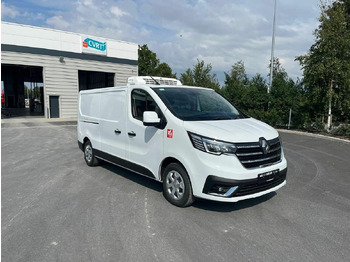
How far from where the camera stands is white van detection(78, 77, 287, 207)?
3852 millimetres

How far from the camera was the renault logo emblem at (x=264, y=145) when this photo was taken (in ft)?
13.2

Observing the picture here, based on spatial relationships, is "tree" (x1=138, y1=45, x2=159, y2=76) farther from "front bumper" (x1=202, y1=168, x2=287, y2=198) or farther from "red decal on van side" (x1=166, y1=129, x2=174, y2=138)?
"front bumper" (x1=202, y1=168, x2=287, y2=198)

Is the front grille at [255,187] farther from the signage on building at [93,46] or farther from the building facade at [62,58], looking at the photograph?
the signage on building at [93,46]

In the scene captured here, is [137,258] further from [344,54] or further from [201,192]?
[344,54]

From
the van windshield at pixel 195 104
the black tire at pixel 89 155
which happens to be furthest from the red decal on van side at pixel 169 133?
the black tire at pixel 89 155

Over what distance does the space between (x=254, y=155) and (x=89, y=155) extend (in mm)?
4538

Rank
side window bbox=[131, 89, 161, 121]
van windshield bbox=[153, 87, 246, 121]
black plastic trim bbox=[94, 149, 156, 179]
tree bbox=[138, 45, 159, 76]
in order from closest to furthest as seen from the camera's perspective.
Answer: van windshield bbox=[153, 87, 246, 121]
side window bbox=[131, 89, 161, 121]
black plastic trim bbox=[94, 149, 156, 179]
tree bbox=[138, 45, 159, 76]

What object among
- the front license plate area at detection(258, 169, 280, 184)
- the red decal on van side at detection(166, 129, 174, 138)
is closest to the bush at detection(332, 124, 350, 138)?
the front license plate area at detection(258, 169, 280, 184)

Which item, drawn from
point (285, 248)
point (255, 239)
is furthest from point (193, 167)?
point (285, 248)

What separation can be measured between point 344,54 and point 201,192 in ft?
42.7

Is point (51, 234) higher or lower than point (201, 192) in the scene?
lower

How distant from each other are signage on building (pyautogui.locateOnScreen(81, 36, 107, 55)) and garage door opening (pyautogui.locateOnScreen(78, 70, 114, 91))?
496 cm

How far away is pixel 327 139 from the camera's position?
12.2 metres

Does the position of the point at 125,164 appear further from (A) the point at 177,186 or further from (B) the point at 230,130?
(B) the point at 230,130
